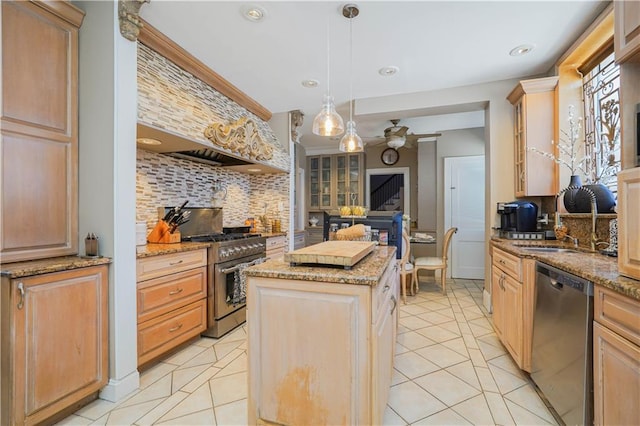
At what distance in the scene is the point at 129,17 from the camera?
1797 mm

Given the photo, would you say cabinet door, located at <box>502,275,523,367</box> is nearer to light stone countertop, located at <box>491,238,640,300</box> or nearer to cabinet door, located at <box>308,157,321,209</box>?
light stone countertop, located at <box>491,238,640,300</box>

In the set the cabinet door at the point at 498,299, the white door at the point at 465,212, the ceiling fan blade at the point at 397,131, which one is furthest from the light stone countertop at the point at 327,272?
the white door at the point at 465,212

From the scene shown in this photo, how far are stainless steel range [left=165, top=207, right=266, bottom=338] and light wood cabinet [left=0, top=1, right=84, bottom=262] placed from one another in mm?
1119

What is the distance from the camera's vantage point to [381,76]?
3.08 metres

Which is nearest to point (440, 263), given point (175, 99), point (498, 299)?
point (498, 299)

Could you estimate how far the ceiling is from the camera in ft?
6.66

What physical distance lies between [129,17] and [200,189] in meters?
1.93

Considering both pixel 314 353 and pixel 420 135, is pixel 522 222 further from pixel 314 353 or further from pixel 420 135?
pixel 420 135

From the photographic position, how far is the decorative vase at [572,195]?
232 cm

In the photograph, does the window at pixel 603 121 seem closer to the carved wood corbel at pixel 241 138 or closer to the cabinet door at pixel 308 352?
the cabinet door at pixel 308 352

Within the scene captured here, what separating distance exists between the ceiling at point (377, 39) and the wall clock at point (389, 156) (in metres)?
2.80

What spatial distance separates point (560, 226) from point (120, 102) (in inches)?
141


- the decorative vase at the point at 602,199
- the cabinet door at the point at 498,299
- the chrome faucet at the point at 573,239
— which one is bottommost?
the cabinet door at the point at 498,299

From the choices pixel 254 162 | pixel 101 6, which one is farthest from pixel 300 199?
A: pixel 101 6
